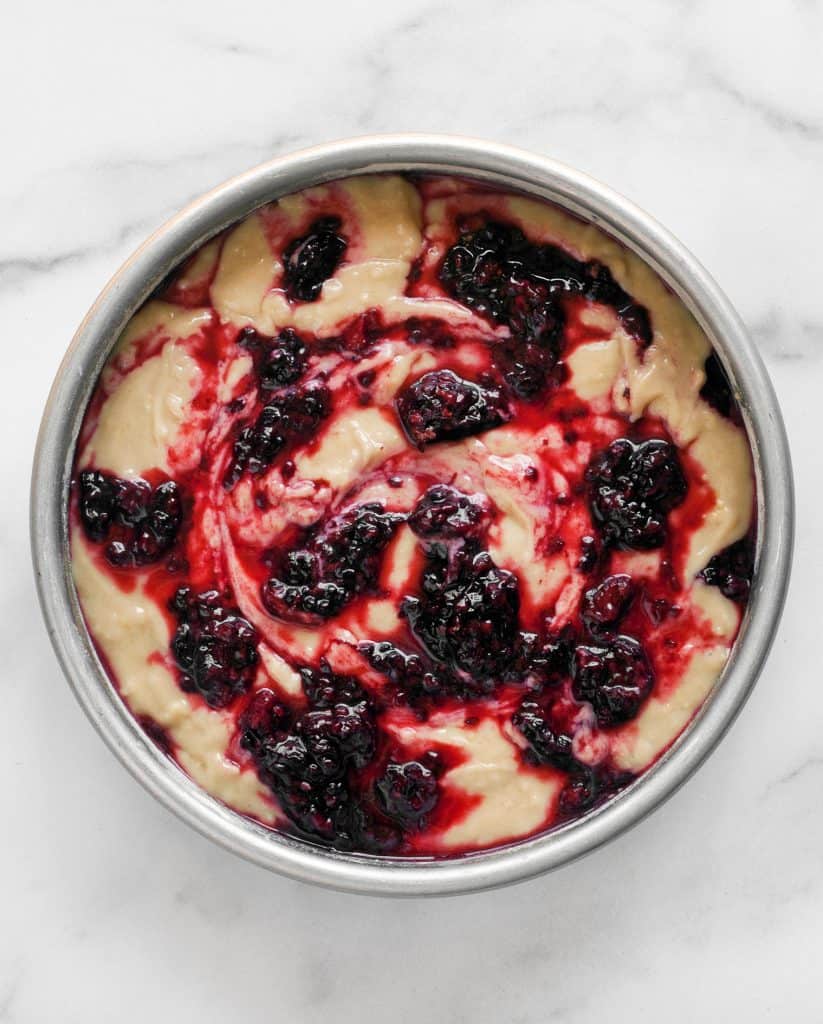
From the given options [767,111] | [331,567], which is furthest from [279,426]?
[767,111]

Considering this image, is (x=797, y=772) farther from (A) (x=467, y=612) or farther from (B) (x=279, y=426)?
(B) (x=279, y=426)

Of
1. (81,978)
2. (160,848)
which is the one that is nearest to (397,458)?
(160,848)

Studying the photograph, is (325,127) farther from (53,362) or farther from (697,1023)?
(697,1023)

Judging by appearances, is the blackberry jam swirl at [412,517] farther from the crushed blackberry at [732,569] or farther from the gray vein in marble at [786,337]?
the gray vein in marble at [786,337]

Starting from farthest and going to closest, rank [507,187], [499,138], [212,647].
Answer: [499,138] < [212,647] < [507,187]

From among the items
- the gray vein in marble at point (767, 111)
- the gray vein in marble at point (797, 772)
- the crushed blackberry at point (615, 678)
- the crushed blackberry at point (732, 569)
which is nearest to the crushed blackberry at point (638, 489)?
the crushed blackberry at point (732, 569)

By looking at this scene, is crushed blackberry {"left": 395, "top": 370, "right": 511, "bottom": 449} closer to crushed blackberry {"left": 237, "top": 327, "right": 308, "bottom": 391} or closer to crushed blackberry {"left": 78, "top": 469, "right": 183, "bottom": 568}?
crushed blackberry {"left": 237, "top": 327, "right": 308, "bottom": 391}

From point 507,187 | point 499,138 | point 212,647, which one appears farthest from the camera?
point 499,138

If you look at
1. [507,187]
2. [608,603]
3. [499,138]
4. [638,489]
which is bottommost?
[608,603]
